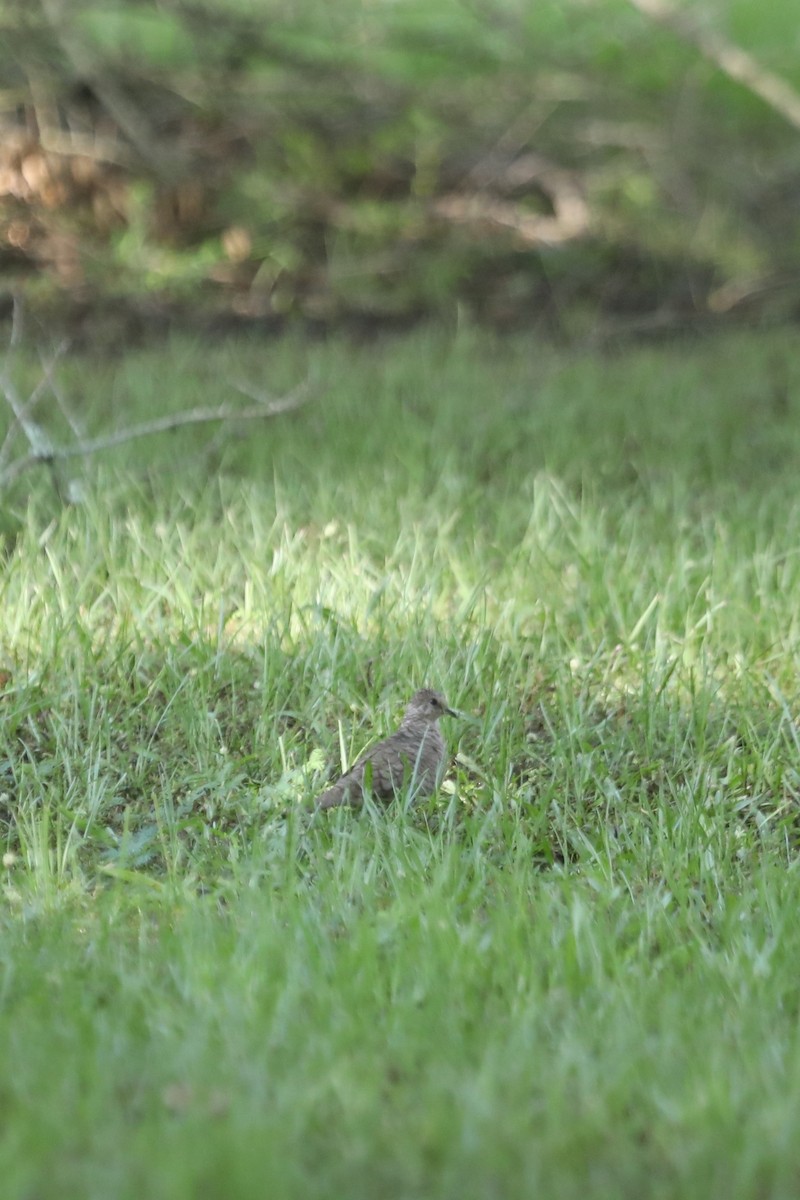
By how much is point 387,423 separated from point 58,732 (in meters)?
2.66

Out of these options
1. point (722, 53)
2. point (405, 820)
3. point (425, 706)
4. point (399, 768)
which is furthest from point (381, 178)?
point (405, 820)

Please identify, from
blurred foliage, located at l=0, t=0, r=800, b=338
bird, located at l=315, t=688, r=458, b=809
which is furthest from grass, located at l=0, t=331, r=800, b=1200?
blurred foliage, located at l=0, t=0, r=800, b=338

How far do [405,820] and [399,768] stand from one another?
15 cm

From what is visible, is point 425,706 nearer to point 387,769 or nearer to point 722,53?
point 387,769

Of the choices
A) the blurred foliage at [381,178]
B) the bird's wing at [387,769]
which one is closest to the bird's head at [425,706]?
the bird's wing at [387,769]

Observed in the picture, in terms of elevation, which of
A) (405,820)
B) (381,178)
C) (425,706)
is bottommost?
(405,820)

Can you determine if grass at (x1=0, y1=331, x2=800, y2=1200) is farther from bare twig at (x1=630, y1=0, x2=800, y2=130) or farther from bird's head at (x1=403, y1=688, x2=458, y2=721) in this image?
bare twig at (x1=630, y1=0, x2=800, y2=130)

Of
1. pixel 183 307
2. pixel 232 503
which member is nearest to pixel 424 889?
pixel 232 503

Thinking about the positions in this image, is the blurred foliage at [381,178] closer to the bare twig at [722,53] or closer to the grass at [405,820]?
the bare twig at [722,53]

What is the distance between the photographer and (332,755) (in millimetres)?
3416

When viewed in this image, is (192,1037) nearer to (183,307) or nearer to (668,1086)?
(668,1086)

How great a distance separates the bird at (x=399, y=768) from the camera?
3.05 metres

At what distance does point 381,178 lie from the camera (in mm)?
8180

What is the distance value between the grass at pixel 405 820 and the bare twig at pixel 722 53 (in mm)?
2767
